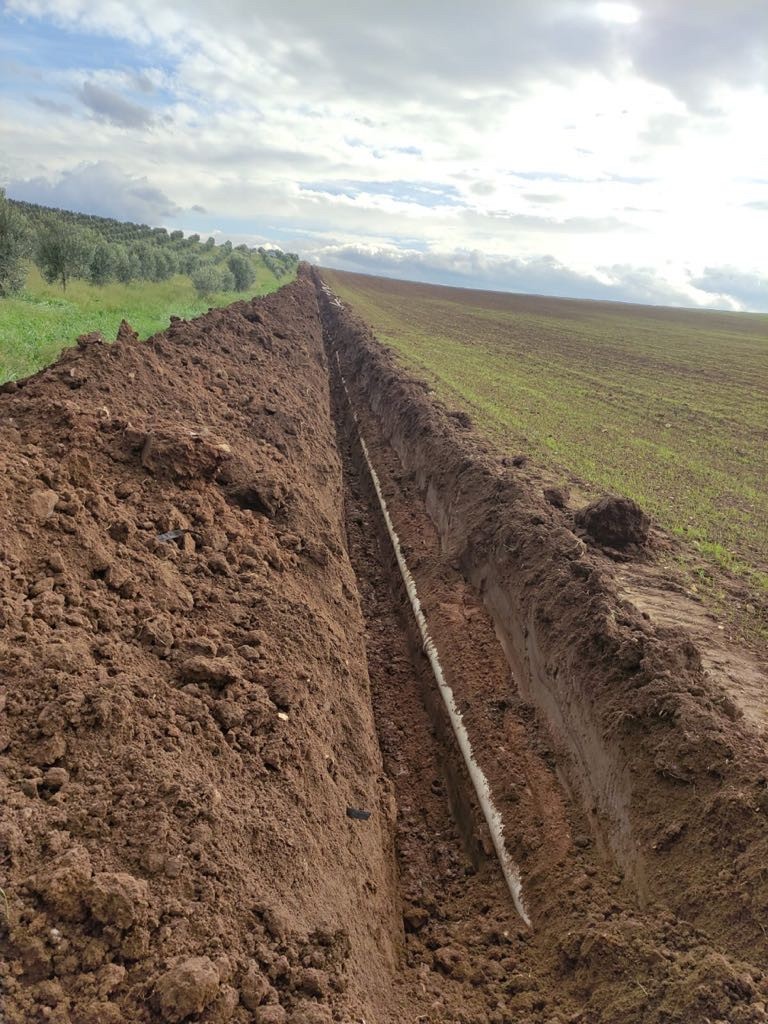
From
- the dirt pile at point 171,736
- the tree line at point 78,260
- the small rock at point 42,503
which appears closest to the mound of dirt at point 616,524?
the dirt pile at point 171,736

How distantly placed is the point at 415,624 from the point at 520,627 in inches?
63.4

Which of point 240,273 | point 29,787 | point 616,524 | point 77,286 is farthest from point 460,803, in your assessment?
point 240,273

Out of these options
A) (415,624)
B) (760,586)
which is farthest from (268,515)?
(760,586)

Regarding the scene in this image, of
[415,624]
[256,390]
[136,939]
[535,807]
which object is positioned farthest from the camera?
[256,390]

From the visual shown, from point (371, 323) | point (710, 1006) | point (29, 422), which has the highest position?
point (371, 323)

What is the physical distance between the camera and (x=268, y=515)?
25.2 feet

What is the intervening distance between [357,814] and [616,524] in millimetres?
5726

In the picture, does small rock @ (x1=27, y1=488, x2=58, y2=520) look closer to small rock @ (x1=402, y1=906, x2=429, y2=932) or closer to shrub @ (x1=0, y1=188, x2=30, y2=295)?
small rock @ (x1=402, y1=906, x2=429, y2=932)

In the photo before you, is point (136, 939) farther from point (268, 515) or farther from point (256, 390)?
point (256, 390)

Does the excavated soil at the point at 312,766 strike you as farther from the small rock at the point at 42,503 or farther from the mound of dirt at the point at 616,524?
the mound of dirt at the point at 616,524

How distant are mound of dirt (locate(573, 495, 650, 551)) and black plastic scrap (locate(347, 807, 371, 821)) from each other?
5.31m

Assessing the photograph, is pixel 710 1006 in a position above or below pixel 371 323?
below

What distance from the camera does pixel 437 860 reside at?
550 cm

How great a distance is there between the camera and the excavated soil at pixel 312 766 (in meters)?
3.10
